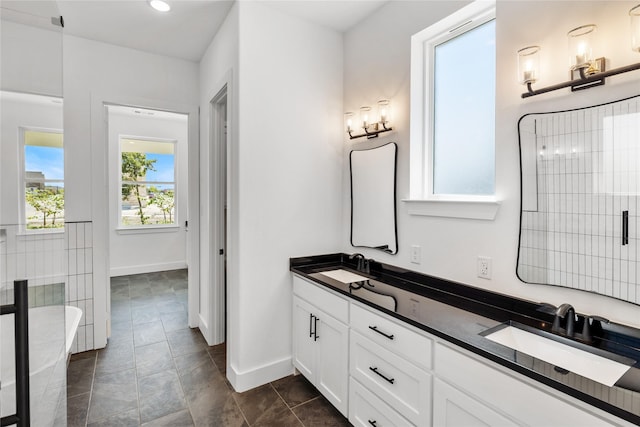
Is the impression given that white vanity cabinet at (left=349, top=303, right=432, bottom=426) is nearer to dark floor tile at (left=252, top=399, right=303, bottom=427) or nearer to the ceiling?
dark floor tile at (left=252, top=399, right=303, bottom=427)

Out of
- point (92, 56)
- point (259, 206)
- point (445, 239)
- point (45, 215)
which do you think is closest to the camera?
point (45, 215)

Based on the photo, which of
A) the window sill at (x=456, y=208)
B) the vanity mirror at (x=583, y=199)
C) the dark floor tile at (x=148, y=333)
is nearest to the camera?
the vanity mirror at (x=583, y=199)

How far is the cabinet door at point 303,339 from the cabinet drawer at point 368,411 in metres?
0.45

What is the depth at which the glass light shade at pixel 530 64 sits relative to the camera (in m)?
1.46

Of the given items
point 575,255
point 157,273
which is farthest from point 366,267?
point 157,273

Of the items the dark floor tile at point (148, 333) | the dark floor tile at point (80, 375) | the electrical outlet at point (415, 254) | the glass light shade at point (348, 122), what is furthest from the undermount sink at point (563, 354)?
the dark floor tile at point (148, 333)

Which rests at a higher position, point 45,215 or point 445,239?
point 45,215

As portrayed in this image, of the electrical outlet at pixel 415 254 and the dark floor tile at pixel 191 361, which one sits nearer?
the electrical outlet at pixel 415 254

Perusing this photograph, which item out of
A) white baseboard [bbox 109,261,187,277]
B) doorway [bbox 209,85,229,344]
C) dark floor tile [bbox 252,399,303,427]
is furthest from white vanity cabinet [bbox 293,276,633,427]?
white baseboard [bbox 109,261,187,277]

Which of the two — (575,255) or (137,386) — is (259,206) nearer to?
(137,386)

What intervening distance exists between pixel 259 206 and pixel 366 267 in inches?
36.4

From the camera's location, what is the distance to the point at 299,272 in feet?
7.88

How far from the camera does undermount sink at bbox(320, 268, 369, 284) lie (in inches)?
90.3

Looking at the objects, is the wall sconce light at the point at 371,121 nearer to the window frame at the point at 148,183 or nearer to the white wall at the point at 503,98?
the white wall at the point at 503,98
